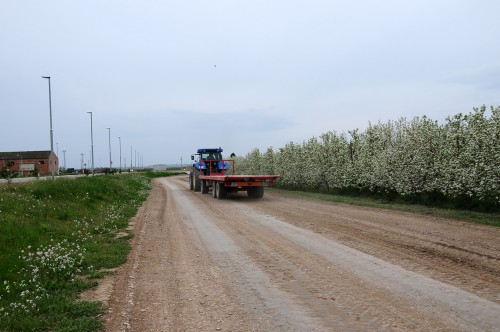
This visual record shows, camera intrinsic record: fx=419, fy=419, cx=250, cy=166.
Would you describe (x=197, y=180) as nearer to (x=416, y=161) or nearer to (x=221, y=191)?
(x=221, y=191)

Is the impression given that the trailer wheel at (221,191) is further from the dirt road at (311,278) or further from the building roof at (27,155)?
the building roof at (27,155)

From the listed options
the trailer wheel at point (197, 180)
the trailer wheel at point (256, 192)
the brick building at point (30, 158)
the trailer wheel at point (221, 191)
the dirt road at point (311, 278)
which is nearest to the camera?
the dirt road at point (311, 278)

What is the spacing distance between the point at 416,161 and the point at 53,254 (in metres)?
14.7

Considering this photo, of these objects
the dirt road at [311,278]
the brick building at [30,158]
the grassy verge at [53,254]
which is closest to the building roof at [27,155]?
the brick building at [30,158]

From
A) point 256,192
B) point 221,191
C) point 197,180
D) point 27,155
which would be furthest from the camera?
point 27,155

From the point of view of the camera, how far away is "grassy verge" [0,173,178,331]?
533cm

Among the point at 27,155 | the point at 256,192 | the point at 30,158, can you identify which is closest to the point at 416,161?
the point at 256,192

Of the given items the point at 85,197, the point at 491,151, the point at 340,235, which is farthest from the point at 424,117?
the point at 85,197

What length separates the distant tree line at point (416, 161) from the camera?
45.2 feet

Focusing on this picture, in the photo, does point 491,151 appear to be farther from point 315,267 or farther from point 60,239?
point 60,239

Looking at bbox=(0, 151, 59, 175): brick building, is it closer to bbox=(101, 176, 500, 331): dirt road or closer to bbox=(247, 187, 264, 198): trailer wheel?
bbox=(247, 187, 264, 198): trailer wheel

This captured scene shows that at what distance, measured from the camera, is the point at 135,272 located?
753 cm

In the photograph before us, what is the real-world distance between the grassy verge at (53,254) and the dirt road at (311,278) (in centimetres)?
47

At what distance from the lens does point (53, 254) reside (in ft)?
25.3
